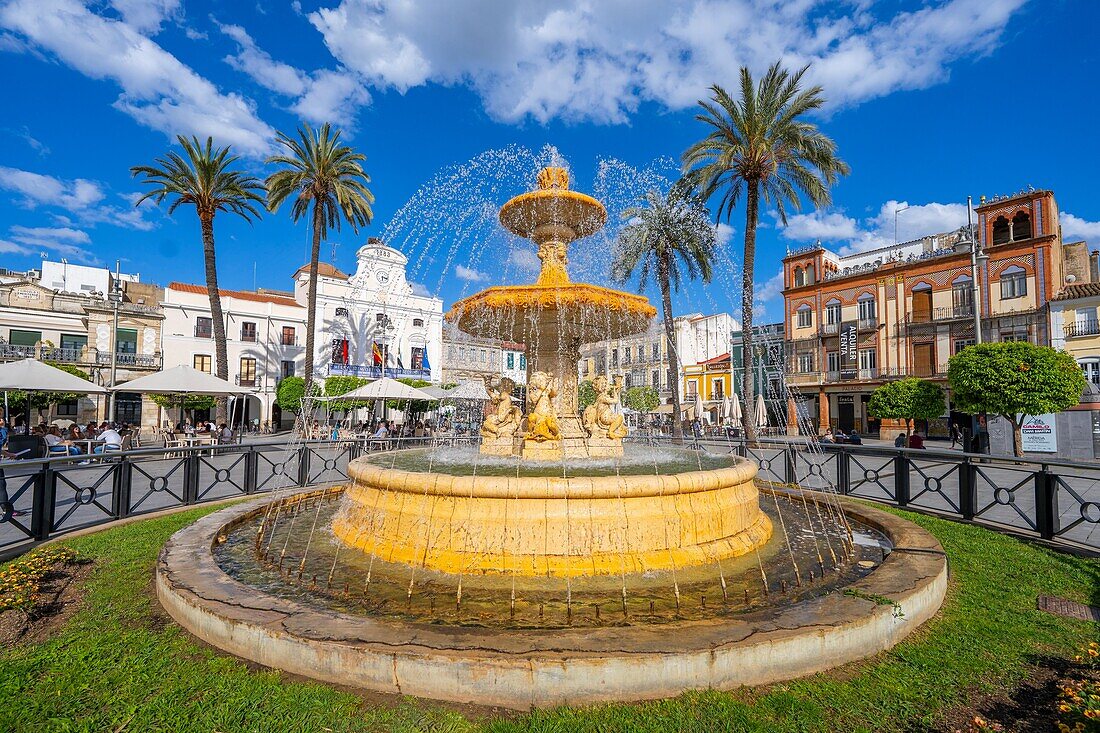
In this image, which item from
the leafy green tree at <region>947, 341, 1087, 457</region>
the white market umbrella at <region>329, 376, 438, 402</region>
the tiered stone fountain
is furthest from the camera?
the white market umbrella at <region>329, 376, 438, 402</region>

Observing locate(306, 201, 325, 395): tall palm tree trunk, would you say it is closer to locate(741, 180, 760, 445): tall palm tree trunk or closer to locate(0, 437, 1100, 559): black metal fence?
locate(0, 437, 1100, 559): black metal fence

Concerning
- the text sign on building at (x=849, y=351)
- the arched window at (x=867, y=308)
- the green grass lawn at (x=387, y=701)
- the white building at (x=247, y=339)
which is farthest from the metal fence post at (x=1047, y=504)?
Result: the white building at (x=247, y=339)

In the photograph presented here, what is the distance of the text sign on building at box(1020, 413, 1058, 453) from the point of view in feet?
60.8

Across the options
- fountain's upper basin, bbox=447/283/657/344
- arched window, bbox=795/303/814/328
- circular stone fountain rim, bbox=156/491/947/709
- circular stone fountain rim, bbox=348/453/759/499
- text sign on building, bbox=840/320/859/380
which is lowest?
circular stone fountain rim, bbox=156/491/947/709

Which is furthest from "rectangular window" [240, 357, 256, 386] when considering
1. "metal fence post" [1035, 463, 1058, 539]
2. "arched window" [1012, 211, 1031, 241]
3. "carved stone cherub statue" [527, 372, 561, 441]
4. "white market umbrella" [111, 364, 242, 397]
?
"arched window" [1012, 211, 1031, 241]

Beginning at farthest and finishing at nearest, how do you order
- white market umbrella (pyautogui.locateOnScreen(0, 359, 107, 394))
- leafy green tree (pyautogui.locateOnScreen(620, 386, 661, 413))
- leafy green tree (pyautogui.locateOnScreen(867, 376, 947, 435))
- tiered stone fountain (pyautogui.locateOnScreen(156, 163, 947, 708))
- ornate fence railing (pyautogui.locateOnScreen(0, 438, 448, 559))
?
leafy green tree (pyautogui.locateOnScreen(620, 386, 661, 413)), leafy green tree (pyautogui.locateOnScreen(867, 376, 947, 435)), white market umbrella (pyautogui.locateOnScreen(0, 359, 107, 394)), ornate fence railing (pyautogui.locateOnScreen(0, 438, 448, 559)), tiered stone fountain (pyautogui.locateOnScreen(156, 163, 947, 708))

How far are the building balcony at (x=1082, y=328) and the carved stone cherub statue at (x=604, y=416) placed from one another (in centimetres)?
3625

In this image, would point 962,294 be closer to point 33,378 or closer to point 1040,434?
point 1040,434

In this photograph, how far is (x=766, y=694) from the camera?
125 inches

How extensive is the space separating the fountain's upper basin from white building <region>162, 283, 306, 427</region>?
36045 mm

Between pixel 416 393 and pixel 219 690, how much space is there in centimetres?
2059

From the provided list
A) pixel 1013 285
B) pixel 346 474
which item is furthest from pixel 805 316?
pixel 346 474

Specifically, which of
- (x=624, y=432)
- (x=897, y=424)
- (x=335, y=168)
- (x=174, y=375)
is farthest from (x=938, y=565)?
(x=897, y=424)

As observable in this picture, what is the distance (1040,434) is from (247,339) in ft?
150
